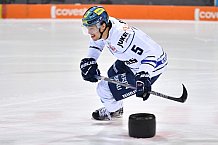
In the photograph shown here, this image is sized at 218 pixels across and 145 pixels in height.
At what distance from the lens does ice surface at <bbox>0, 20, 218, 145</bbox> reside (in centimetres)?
360

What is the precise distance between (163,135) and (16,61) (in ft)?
12.6

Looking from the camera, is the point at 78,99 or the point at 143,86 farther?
the point at 78,99

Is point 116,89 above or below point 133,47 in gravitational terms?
below

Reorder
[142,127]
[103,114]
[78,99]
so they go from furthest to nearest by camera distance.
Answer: [78,99] → [103,114] → [142,127]

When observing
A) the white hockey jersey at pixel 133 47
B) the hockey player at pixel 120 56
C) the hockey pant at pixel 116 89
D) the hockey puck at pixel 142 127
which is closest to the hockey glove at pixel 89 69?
the hockey player at pixel 120 56

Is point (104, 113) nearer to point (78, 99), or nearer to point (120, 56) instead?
point (120, 56)

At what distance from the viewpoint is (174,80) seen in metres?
5.80

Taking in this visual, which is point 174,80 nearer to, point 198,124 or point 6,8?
point 198,124

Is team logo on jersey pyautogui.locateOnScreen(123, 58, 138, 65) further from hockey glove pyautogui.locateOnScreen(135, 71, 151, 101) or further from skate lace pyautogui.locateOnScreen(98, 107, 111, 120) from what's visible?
skate lace pyautogui.locateOnScreen(98, 107, 111, 120)

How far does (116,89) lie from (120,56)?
269 mm

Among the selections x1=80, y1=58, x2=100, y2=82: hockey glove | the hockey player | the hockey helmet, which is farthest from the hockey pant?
the hockey helmet

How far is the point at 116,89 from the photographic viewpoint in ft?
12.8

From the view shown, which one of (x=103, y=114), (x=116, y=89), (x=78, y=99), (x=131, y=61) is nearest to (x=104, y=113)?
(x=103, y=114)

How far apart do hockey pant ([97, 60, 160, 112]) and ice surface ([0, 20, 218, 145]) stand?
0.15 m
